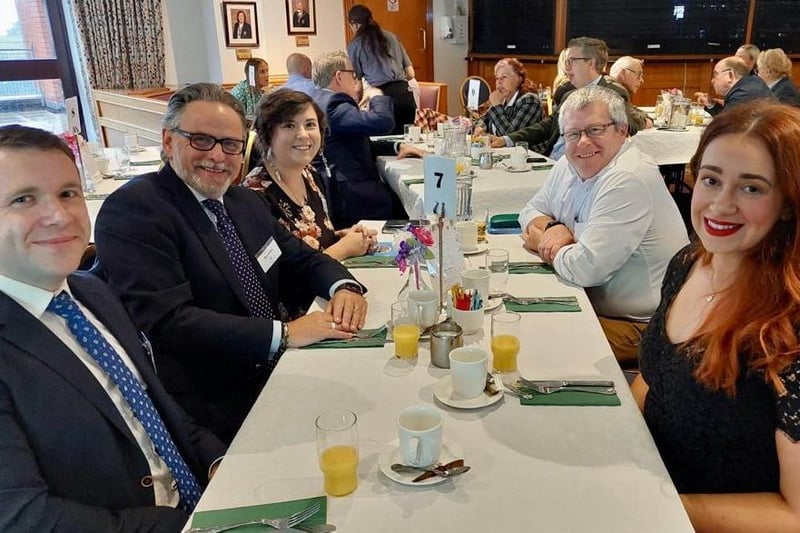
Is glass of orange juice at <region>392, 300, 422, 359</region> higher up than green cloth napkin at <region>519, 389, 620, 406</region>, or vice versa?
glass of orange juice at <region>392, 300, 422, 359</region>

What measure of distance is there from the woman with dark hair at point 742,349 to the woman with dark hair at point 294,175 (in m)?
1.27

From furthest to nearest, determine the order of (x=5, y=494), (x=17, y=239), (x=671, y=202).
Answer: (x=671, y=202) → (x=17, y=239) → (x=5, y=494)

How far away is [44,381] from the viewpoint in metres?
1.05

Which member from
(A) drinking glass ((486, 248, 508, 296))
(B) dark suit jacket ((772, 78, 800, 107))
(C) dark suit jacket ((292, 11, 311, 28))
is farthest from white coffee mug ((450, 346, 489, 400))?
(C) dark suit jacket ((292, 11, 311, 28))

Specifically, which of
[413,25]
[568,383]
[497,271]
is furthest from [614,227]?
[413,25]

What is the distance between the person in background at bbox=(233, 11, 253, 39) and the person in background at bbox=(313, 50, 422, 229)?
296cm

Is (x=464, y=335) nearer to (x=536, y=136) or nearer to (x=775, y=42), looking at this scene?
(x=536, y=136)

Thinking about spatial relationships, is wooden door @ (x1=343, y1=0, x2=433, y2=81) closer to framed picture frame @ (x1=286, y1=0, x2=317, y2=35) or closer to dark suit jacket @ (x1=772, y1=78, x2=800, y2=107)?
framed picture frame @ (x1=286, y1=0, x2=317, y2=35)

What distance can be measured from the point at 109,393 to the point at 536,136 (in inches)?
149

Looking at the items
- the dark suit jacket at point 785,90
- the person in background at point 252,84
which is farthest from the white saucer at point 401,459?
the dark suit jacket at point 785,90

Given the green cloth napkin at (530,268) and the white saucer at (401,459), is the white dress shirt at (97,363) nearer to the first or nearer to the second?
the white saucer at (401,459)

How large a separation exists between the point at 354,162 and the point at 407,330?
2.46 meters

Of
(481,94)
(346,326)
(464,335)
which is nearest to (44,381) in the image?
(346,326)

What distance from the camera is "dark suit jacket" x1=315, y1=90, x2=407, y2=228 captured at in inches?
142
